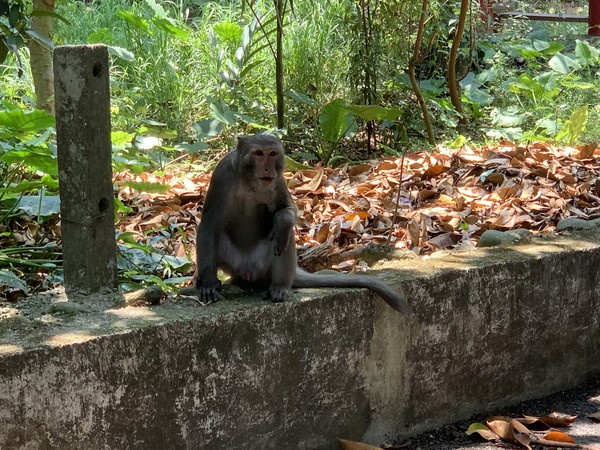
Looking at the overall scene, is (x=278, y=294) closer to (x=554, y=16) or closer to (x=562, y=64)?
(x=562, y=64)

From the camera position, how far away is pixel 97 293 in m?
3.89

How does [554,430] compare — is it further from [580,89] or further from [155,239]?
[580,89]

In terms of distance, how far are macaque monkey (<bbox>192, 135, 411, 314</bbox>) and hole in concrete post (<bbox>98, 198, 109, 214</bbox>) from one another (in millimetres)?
587

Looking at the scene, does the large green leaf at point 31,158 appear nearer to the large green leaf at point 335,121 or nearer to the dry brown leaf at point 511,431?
the dry brown leaf at point 511,431

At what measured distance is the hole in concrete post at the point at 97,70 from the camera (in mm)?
3666

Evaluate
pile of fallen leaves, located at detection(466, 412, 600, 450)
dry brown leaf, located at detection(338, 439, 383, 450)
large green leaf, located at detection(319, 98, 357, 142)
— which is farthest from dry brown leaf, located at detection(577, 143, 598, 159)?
dry brown leaf, located at detection(338, 439, 383, 450)

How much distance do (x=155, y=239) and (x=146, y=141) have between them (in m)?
1.96

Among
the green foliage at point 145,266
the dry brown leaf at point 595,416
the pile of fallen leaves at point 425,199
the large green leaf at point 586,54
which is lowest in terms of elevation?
the dry brown leaf at point 595,416

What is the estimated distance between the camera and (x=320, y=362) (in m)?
4.12

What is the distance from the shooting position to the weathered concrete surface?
3.39m

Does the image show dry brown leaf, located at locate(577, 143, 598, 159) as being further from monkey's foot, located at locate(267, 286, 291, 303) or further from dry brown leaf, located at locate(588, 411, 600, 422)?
monkey's foot, located at locate(267, 286, 291, 303)

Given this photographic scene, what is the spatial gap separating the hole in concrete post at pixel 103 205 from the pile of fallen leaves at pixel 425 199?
1600 mm

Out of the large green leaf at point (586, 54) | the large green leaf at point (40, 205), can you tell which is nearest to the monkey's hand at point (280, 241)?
the large green leaf at point (40, 205)

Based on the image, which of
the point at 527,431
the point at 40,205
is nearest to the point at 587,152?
the point at 527,431
